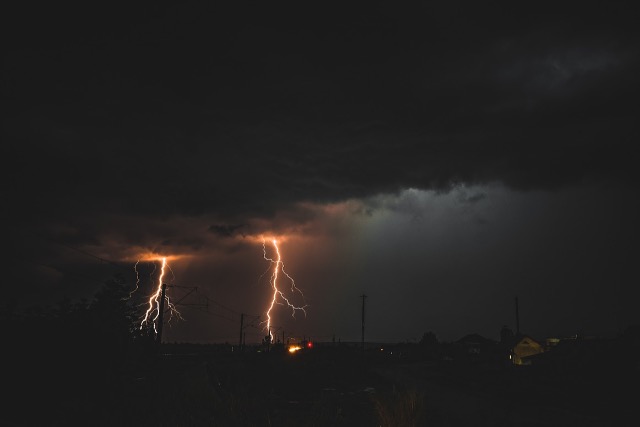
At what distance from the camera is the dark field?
10.3m

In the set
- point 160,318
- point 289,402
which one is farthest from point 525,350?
point 289,402

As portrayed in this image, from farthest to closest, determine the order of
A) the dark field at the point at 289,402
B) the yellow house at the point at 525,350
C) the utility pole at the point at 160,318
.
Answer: the yellow house at the point at 525,350 < the utility pole at the point at 160,318 < the dark field at the point at 289,402

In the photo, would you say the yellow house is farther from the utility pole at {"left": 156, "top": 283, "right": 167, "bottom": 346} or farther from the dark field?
the utility pole at {"left": 156, "top": 283, "right": 167, "bottom": 346}

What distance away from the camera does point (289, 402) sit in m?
20.2

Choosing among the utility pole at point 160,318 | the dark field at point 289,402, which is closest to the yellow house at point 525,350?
the dark field at point 289,402

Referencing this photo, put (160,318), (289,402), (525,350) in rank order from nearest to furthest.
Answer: (289,402) < (160,318) < (525,350)

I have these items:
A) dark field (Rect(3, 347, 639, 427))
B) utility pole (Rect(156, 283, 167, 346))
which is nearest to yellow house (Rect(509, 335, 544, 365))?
dark field (Rect(3, 347, 639, 427))

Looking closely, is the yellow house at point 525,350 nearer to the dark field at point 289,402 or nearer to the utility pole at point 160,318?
the dark field at point 289,402

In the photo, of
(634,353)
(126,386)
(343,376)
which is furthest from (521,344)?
(126,386)

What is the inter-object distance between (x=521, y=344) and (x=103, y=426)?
5499cm

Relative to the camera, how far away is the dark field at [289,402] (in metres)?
10.3

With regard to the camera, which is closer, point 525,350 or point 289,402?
point 289,402

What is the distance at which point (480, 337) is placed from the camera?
124312mm

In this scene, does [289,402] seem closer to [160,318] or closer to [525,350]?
[160,318]
